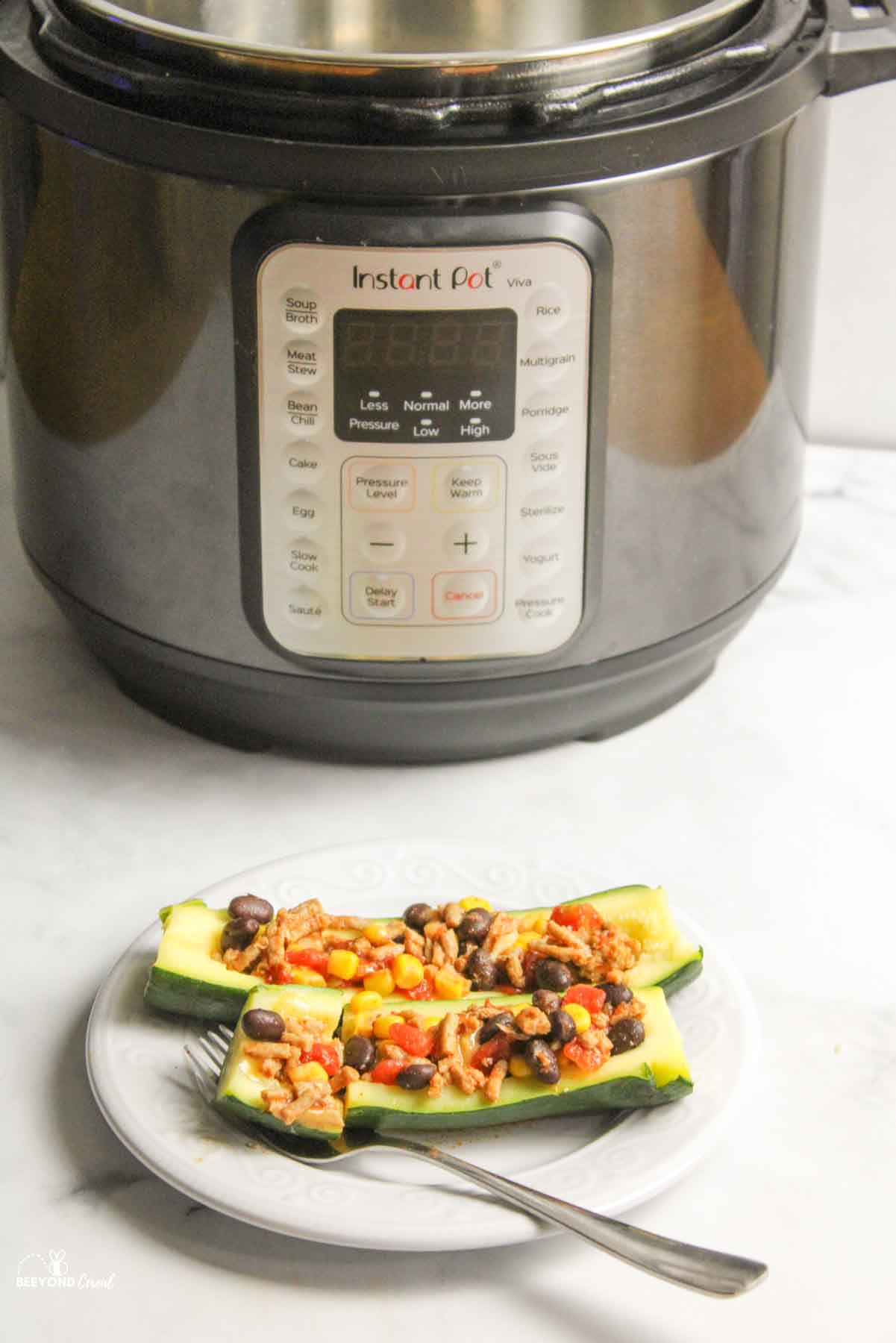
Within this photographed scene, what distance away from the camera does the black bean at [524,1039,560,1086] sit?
0.77 m

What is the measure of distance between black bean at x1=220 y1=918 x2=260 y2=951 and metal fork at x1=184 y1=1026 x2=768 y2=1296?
0.26ft

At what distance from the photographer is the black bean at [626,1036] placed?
2.60ft

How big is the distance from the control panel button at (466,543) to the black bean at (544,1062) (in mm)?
277

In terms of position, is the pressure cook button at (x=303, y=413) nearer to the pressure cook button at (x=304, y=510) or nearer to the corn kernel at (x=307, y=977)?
the pressure cook button at (x=304, y=510)

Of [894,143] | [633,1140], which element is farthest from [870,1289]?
[894,143]

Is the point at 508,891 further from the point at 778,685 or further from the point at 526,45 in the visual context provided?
the point at 526,45

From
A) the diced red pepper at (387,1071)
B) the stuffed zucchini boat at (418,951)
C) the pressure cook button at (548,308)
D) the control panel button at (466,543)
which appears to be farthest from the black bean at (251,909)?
the pressure cook button at (548,308)

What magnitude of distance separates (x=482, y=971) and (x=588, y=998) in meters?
0.06

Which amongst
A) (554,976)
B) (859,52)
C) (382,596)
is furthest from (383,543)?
(859,52)

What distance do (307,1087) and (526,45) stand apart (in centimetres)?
74

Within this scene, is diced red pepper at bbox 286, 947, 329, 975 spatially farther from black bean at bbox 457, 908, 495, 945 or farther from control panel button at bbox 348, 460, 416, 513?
control panel button at bbox 348, 460, 416, 513

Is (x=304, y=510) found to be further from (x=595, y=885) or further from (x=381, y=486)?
(x=595, y=885)

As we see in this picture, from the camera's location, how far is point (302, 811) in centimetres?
106

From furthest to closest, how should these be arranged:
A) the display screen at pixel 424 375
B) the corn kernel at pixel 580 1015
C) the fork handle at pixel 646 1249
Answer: the display screen at pixel 424 375
the corn kernel at pixel 580 1015
the fork handle at pixel 646 1249
